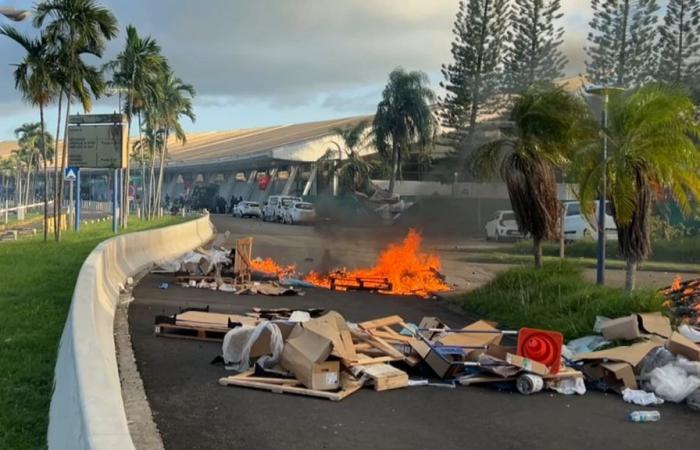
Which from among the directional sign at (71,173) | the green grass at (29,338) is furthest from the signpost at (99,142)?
the green grass at (29,338)

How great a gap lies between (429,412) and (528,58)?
45655 millimetres

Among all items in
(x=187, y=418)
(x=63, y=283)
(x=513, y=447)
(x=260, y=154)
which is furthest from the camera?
(x=260, y=154)

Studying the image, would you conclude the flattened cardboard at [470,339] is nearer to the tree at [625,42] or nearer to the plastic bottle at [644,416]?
the plastic bottle at [644,416]

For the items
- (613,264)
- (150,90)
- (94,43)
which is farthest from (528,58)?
→ (94,43)

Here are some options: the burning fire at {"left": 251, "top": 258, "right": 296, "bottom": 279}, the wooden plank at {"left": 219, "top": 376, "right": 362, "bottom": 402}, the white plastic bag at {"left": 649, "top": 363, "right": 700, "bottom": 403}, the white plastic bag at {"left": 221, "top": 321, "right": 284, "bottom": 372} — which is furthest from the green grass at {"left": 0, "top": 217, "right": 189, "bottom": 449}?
the white plastic bag at {"left": 649, "top": 363, "right": 700, "bottom": 403}

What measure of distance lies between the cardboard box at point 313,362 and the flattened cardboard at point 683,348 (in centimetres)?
379

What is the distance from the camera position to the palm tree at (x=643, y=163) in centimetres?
1169

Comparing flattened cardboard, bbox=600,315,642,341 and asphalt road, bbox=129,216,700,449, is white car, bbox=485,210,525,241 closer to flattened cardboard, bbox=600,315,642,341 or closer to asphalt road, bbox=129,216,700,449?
flattened cardboard, bbox=600,315,642,341

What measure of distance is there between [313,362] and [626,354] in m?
3.48

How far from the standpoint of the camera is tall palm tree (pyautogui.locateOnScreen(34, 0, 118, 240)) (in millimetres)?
23125

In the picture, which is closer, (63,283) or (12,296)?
(12,296)

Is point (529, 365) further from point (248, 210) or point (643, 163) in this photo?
point (248, 210)

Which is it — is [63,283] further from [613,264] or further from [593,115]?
[613,264]

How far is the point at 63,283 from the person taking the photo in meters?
13.3
